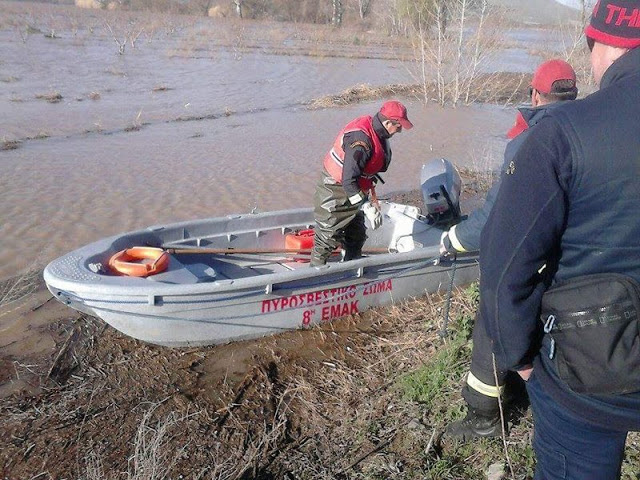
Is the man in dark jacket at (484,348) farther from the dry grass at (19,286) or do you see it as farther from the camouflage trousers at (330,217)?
the dry grass at (19,286)

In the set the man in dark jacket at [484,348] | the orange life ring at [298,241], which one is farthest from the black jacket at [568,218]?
the orange life ring at [298,241]

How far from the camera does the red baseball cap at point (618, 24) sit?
4.84ft

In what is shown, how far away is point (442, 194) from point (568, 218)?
4154 mm

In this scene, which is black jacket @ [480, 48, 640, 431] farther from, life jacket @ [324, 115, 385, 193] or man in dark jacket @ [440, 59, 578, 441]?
life jacket @ [324, 115, 385, 193]

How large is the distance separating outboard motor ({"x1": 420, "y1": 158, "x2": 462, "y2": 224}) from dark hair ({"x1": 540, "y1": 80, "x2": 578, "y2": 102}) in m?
2.50

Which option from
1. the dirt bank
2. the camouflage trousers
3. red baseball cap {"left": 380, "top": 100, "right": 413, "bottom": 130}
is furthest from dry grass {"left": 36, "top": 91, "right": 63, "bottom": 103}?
red baseball cap {"left": 380, "top": 100, "right": 413, "bottom": 130}

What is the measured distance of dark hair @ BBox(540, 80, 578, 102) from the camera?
310cm

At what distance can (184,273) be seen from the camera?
Answer: 4418mm

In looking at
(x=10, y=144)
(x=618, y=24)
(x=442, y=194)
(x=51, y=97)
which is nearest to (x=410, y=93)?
(x=51, y=97)

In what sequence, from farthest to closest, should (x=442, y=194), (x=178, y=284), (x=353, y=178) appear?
1. (x=442, y=194)
2. (x=353, y=178)
3. (x=178, y=284)

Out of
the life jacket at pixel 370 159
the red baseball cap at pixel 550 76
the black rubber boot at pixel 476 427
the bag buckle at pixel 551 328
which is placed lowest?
the black rubber boot at pixel 476 427

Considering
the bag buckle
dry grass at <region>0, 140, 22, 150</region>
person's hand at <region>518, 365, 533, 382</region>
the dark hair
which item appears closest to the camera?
the bag buckle

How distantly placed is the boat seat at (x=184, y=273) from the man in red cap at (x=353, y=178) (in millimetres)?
956

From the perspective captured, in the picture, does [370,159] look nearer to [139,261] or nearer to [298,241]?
[298,241]
